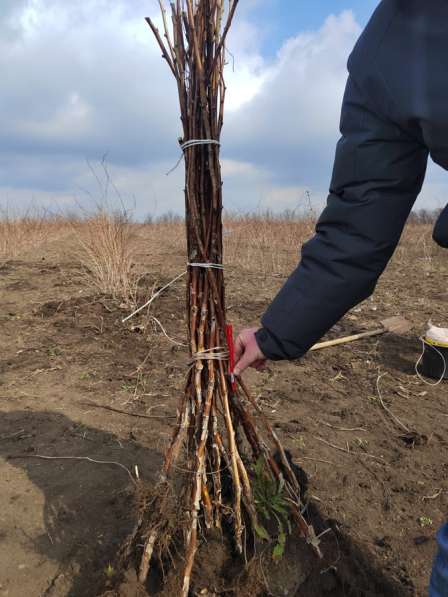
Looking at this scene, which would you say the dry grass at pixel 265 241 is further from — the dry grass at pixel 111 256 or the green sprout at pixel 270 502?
the green sprout at pixel 270 502

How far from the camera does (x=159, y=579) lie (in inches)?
68.2

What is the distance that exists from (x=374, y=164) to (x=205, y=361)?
955 millimetres

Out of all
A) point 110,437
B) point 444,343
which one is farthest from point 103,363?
point 444,343

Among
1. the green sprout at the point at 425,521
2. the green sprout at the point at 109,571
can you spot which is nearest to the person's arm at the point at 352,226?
the green sprout at the point at 109,571

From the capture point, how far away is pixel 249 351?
150 cm

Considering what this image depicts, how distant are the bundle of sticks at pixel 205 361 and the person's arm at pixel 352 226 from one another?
45cm

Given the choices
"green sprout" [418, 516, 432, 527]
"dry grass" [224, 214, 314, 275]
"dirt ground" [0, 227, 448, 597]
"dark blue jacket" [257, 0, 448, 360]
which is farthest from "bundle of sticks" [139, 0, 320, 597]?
"dry grass" [224, 214, 314, 275]

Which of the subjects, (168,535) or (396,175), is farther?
(168,535)

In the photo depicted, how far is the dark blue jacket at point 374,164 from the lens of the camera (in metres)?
0.99

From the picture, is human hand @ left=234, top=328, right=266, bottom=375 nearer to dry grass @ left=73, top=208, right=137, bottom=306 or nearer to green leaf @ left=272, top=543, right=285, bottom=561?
green leaf @ left=272, top=543, right=285, bottom=561

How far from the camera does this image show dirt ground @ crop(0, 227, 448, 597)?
6.32ft

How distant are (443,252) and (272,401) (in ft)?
23.7

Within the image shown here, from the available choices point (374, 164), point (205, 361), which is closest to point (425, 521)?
point (205, 361)

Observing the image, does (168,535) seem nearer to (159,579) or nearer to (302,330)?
(159,579)
